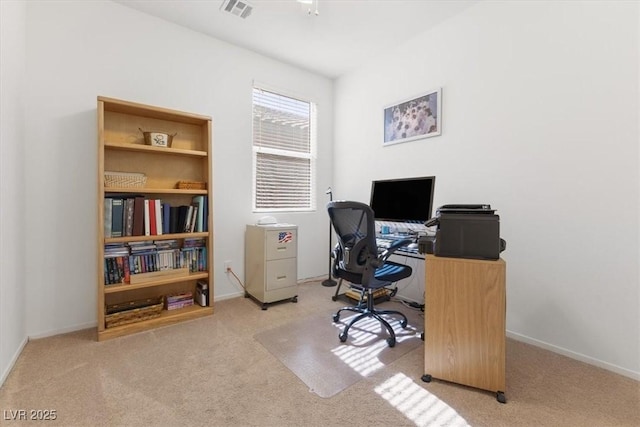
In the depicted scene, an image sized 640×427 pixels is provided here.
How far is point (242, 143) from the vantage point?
3.09 meters

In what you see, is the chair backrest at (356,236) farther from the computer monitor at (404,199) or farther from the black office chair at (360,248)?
the computer monitor at (404,199)

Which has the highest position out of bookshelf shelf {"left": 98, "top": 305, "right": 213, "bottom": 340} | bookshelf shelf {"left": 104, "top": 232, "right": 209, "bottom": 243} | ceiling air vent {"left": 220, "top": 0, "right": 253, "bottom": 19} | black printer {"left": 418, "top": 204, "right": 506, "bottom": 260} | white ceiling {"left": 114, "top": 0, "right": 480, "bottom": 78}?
white ceiling {"left": 114, "top": 0, "right": 480, "bottom": 78}

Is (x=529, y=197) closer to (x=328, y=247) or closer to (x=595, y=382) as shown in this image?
(x=595, y=382)

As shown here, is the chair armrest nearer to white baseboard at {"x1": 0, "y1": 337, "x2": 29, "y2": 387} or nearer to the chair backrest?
the chair backrest

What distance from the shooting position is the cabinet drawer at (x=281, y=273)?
279 cm

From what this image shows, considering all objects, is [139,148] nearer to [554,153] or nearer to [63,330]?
[63,330]

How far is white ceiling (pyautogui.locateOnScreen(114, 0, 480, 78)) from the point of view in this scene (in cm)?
240

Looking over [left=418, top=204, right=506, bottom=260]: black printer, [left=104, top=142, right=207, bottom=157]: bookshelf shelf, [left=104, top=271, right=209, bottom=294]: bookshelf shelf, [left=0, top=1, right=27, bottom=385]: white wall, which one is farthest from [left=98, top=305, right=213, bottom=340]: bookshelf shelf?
[left=418, top=204, right=506, bottom=260]: black printer

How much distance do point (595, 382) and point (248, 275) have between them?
9.24 feet

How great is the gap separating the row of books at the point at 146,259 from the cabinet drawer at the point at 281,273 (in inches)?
24.5

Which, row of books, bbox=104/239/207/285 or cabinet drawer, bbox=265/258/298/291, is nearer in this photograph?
row of books, bbox=104/239/207/285

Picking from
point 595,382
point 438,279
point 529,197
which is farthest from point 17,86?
point 595,382

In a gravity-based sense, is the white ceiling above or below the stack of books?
above

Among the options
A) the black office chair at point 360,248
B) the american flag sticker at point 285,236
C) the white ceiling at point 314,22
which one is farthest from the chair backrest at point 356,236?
the white ceiling at point 314,22
